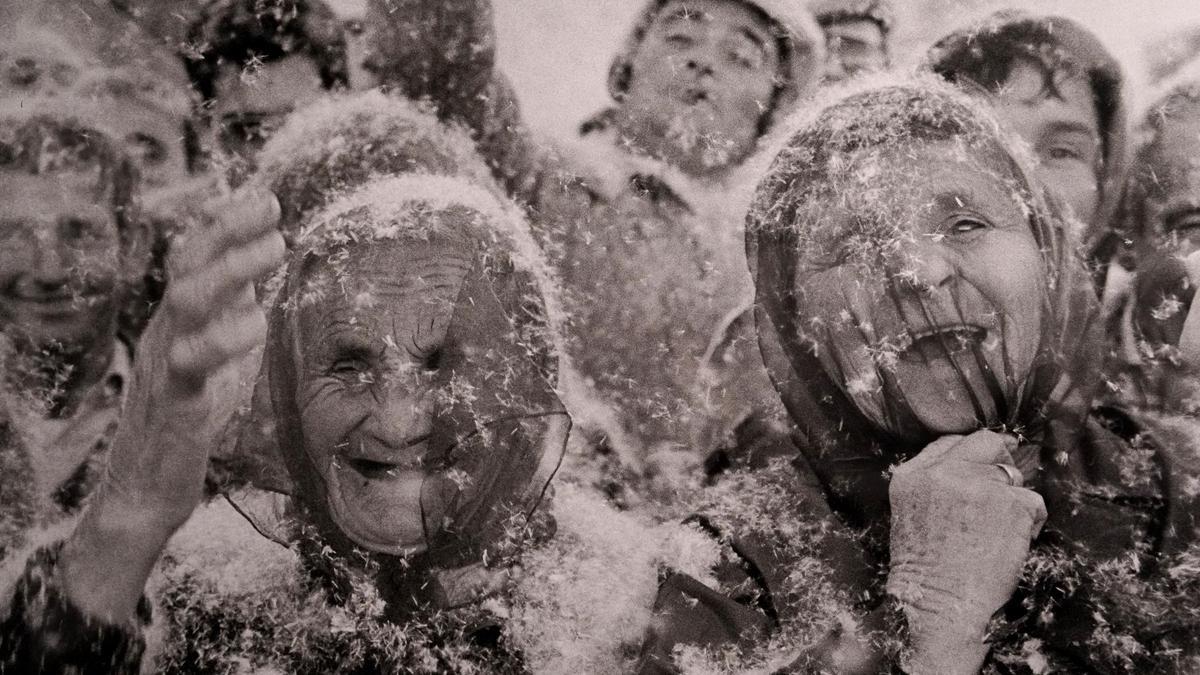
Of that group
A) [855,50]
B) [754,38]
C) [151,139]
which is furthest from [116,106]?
[855,50]

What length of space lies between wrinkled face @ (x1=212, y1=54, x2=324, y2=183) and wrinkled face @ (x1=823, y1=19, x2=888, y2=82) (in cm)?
118

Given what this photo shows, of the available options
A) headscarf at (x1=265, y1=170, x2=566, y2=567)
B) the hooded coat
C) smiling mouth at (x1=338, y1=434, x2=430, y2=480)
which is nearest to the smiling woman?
the hooded coat

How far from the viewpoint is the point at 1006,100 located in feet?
7.45

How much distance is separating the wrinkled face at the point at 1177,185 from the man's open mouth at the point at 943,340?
1.45 ft

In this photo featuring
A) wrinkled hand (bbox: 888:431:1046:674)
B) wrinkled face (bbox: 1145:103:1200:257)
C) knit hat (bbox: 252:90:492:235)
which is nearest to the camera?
wrinkled hand (bbox: 888:431:1046:674)

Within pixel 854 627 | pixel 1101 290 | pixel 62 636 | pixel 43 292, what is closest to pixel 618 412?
pixel 854 627

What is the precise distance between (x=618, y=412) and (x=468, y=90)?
83 cm

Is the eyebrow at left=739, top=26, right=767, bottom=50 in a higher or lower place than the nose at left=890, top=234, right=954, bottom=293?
higher

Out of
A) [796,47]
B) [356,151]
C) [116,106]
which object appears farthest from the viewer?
[116,106]

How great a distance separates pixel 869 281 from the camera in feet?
7.34

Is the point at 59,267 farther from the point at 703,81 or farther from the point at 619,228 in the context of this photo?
the point at 703,81

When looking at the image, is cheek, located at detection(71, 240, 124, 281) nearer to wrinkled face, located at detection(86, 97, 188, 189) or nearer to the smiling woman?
wrinkled face, located at detection(86, 97, 188, 189)

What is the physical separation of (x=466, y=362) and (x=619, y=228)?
456mm

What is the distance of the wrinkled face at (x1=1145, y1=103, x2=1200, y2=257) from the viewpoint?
2.22m
